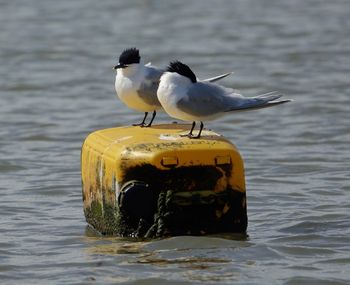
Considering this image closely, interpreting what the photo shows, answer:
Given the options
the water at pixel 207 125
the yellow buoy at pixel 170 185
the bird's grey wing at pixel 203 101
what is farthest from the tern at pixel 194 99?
the water at pixel 207 125

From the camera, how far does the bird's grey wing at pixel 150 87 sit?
725cm

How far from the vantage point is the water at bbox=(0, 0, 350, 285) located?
6.52 m

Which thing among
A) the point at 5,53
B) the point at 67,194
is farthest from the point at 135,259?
the point at 5,53

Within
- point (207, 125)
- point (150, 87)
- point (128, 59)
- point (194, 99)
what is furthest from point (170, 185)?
point (207, 125)

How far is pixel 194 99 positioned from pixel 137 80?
1.89 feet

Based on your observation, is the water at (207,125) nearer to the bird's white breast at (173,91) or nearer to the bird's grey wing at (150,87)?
the bird's white breast at (173,91)

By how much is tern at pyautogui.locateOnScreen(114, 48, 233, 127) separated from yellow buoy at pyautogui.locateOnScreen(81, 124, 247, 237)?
443mm

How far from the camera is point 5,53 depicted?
16.3 m

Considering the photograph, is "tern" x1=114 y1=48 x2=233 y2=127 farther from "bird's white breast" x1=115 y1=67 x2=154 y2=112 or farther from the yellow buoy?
the yellow buoy

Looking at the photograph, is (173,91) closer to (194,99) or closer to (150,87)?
(194,99)

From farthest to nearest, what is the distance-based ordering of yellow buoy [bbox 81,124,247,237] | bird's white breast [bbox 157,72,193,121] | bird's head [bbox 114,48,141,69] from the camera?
bird's head [bbox 114,48,141,69] → bird's white breast [bbox 157,72,193,121] → yellow buoy [bbox 81,124,247,237]

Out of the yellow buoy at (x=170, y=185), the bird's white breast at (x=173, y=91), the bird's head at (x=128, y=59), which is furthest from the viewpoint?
the bird's head at (x=128, y=59)

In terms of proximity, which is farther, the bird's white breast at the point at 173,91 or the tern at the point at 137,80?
the tern at the point at 137,80

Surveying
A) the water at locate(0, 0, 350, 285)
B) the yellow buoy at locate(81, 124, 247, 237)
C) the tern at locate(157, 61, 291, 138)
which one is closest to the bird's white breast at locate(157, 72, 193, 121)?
the tern at locate(157, 61, 291, 138)
